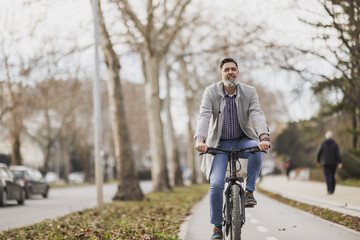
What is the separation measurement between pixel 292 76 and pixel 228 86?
1235cm

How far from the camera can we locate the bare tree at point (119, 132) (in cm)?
1930

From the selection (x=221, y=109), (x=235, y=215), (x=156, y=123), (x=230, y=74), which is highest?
(x=156, y=123)

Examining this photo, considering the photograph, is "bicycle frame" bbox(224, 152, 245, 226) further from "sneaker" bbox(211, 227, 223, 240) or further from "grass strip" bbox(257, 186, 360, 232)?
"grass strip" bbox(257, 186, 360, 232)

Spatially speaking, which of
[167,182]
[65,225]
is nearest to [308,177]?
[167,182]

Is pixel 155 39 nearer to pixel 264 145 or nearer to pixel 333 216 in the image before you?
pixel 333 216

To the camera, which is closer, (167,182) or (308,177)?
(167,182)

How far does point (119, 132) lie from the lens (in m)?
19.7

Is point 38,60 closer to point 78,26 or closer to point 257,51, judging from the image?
point 78,26

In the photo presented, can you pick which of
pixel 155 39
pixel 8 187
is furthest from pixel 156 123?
pixel 8 187

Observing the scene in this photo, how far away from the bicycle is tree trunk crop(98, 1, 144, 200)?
13050 millimetres

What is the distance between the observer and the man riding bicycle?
21.3 ft

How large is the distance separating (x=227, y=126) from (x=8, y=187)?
13527 mm

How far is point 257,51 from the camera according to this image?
66.4ft

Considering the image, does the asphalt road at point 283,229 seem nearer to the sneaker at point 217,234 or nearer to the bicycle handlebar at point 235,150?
the sneaker at point 217,234
